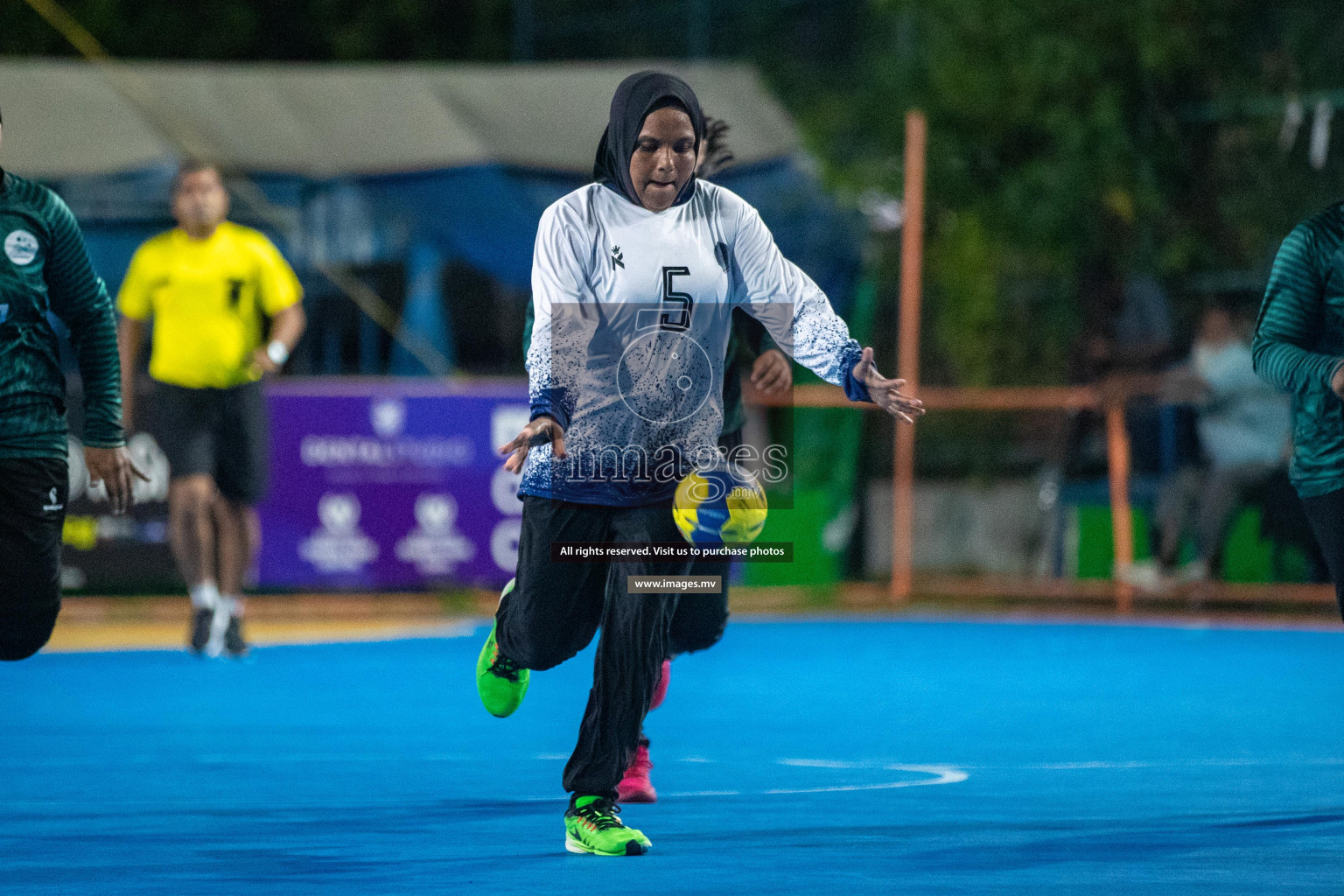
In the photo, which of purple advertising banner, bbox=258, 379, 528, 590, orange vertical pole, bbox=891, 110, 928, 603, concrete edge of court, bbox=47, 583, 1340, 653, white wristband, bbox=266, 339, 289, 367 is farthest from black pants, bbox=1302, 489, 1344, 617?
orange vertical pole, bbox=891, 110, 928, 603

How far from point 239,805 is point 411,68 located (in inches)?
554

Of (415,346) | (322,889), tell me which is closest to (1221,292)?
(415,346)

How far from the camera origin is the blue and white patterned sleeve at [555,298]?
5.50m

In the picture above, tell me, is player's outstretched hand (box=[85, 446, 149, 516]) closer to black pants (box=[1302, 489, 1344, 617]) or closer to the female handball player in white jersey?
the female handball player in white jersey

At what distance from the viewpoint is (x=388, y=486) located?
1519 centimetres

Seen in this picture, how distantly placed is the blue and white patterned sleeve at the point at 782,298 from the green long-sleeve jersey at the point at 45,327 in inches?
73.4

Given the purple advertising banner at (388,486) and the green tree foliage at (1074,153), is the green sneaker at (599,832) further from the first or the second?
the green tree foliage at (1074,153)

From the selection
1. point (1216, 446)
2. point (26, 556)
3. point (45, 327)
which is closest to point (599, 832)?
point (26, 556)

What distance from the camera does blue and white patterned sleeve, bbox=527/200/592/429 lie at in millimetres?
5500

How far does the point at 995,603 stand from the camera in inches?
696

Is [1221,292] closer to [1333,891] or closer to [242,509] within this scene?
[242,509]

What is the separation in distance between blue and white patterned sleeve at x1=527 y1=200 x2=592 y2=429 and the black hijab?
164 mm

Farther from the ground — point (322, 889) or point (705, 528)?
point (705, 528)

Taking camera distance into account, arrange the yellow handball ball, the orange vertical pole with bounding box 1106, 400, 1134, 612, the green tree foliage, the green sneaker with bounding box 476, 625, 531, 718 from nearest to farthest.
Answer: the yellow handball ball → the green sneaker with bounding box 476, 625, 531, 718 → the orange vertical pole with bounding box 1106, 400, 1134, 612 → the green tree foliage
